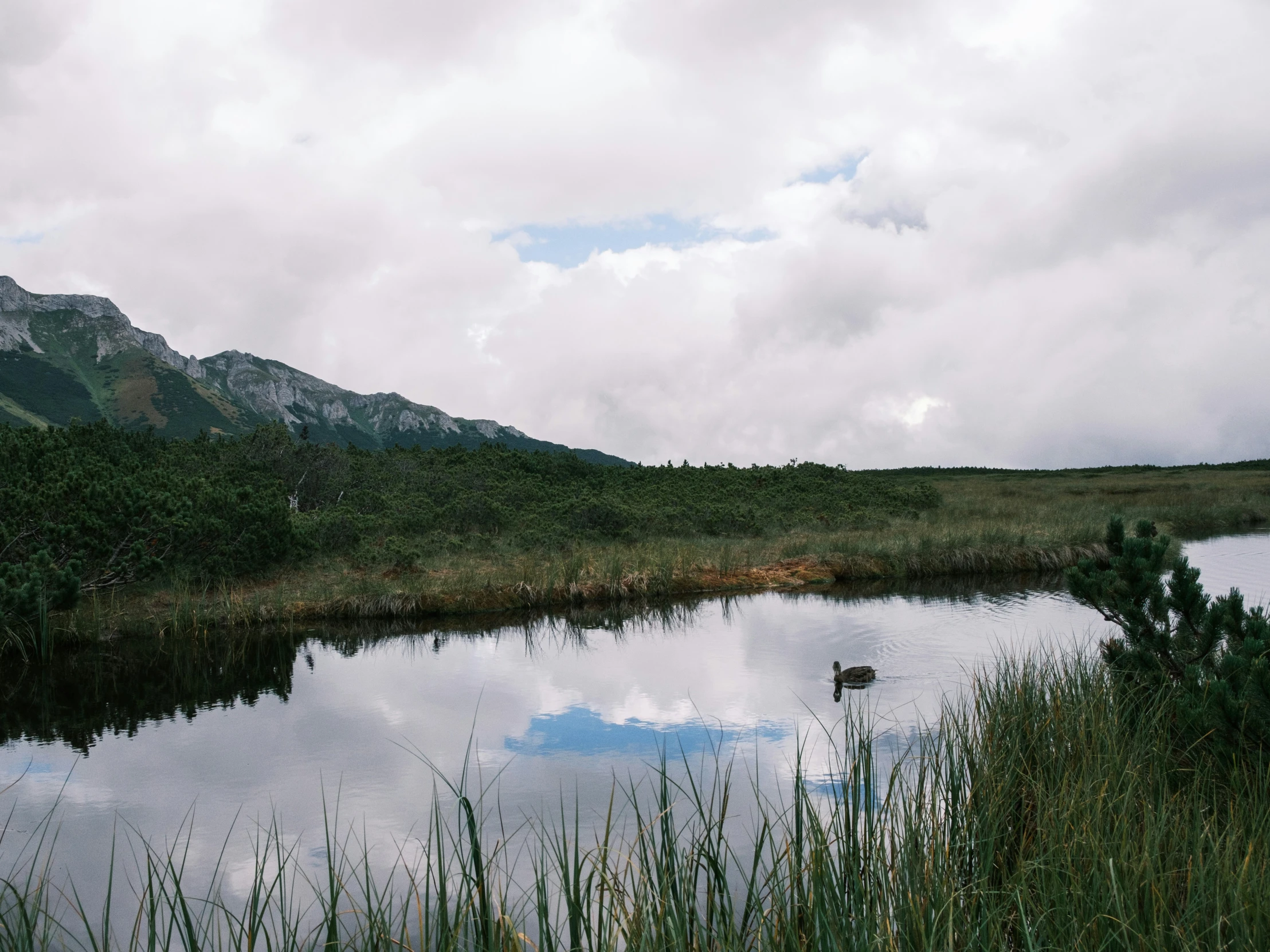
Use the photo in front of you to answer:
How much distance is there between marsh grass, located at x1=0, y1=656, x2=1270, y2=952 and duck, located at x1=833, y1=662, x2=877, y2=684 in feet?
10.2

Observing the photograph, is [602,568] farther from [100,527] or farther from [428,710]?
[100,527]

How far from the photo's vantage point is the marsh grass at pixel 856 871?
308 cm

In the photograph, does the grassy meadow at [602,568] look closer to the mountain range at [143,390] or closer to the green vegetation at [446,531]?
the green vegetation at [446,531]

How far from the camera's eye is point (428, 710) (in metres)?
9.84

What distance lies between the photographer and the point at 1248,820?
13.3 ft

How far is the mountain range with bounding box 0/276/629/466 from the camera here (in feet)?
403

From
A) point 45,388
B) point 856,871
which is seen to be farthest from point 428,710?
point 45,388

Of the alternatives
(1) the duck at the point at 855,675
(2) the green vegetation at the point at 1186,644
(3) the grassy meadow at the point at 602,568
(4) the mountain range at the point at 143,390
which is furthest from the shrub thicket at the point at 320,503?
(4) the mountain range at the point at 143,390

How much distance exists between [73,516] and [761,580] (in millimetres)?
13724

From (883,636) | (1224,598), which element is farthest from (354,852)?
(883,636)

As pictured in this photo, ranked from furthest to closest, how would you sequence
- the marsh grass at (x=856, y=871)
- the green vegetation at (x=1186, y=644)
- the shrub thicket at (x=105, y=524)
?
the shrub thicket at (x=105, y=524)
the green vegetation at (x=1186, y=644)
the marsh grass at (x=856, y=871)

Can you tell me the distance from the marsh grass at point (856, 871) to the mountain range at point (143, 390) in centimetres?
8664

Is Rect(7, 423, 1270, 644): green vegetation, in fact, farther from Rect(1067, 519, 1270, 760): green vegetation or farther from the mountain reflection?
Rect(1067, 519, 1270, 760): green vegetation

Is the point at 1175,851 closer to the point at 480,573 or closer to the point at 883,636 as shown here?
the point at 883,636
